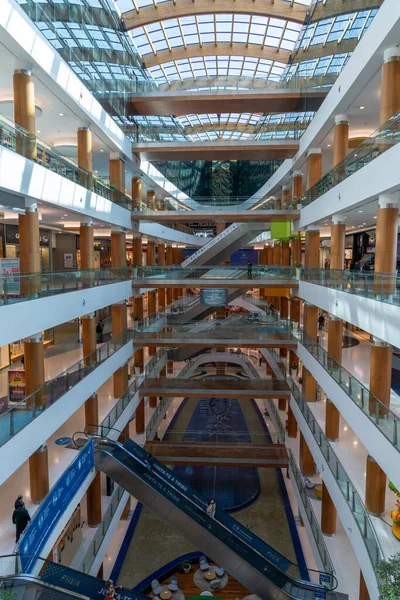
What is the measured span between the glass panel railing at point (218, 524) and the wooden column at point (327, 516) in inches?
41.8

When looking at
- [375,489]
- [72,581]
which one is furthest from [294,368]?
[72,581]

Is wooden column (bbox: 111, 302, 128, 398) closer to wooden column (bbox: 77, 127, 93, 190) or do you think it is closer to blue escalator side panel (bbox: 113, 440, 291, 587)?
blue escalator side panel (bbox: 113, 440, 291, 587)

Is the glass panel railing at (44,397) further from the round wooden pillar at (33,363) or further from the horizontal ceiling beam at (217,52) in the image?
the horizontal ceiling beam at (217,52)

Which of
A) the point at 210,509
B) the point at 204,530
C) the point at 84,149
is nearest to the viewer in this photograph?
the point at 204,530

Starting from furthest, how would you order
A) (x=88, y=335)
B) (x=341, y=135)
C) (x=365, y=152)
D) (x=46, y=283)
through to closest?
(x=88, y=335) < (x=341, y=135) < (x=46, y=283) < (x=365, y=152)

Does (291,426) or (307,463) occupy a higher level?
(307,463)

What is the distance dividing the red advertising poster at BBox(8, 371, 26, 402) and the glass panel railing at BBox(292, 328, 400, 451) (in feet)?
25.4

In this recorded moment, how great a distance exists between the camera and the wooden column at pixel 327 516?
11.3 metres

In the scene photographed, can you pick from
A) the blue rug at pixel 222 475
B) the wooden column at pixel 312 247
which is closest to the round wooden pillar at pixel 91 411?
the blue rug at pixel 222 475

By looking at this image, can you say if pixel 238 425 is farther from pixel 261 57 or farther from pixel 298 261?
pixel 261 57

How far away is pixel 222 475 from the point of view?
1788cm

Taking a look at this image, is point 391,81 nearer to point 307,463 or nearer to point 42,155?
point 42,155

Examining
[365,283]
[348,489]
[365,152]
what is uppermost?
[365,152]

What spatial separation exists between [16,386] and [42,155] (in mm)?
5581
